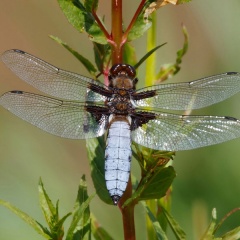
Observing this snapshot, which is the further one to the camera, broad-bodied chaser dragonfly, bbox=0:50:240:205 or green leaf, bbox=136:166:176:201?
broad-bodied chaser dragonfly, bbox=0:50:240:205

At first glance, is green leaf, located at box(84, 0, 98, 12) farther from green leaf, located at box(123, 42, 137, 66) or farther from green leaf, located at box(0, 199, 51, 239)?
green leaf, located at box(0, 199, 51, 239)

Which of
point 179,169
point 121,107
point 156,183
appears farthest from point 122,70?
point 179,169

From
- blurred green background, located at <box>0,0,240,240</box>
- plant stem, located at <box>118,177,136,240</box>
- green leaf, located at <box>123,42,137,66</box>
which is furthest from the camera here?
blurred green background, located at <box>0,0,240,240</box>

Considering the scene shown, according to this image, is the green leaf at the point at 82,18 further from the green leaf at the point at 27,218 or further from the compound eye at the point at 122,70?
the green leaf at the point at 27,218

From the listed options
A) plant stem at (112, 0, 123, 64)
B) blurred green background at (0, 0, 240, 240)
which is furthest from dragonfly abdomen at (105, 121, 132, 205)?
blurred green background at (0, 0, 240, 240)

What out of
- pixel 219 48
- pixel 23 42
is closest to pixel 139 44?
pixel 219 48

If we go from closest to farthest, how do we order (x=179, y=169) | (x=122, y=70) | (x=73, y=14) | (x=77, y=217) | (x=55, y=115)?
(x=77, y=217)
(x=73, y=14)
(x=122, y=70)
(x=55, y=115)
(x=179, y=169)

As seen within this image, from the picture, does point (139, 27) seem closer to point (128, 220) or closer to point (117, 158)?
point (117, 158)

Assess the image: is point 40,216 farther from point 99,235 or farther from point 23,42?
point 23,42
